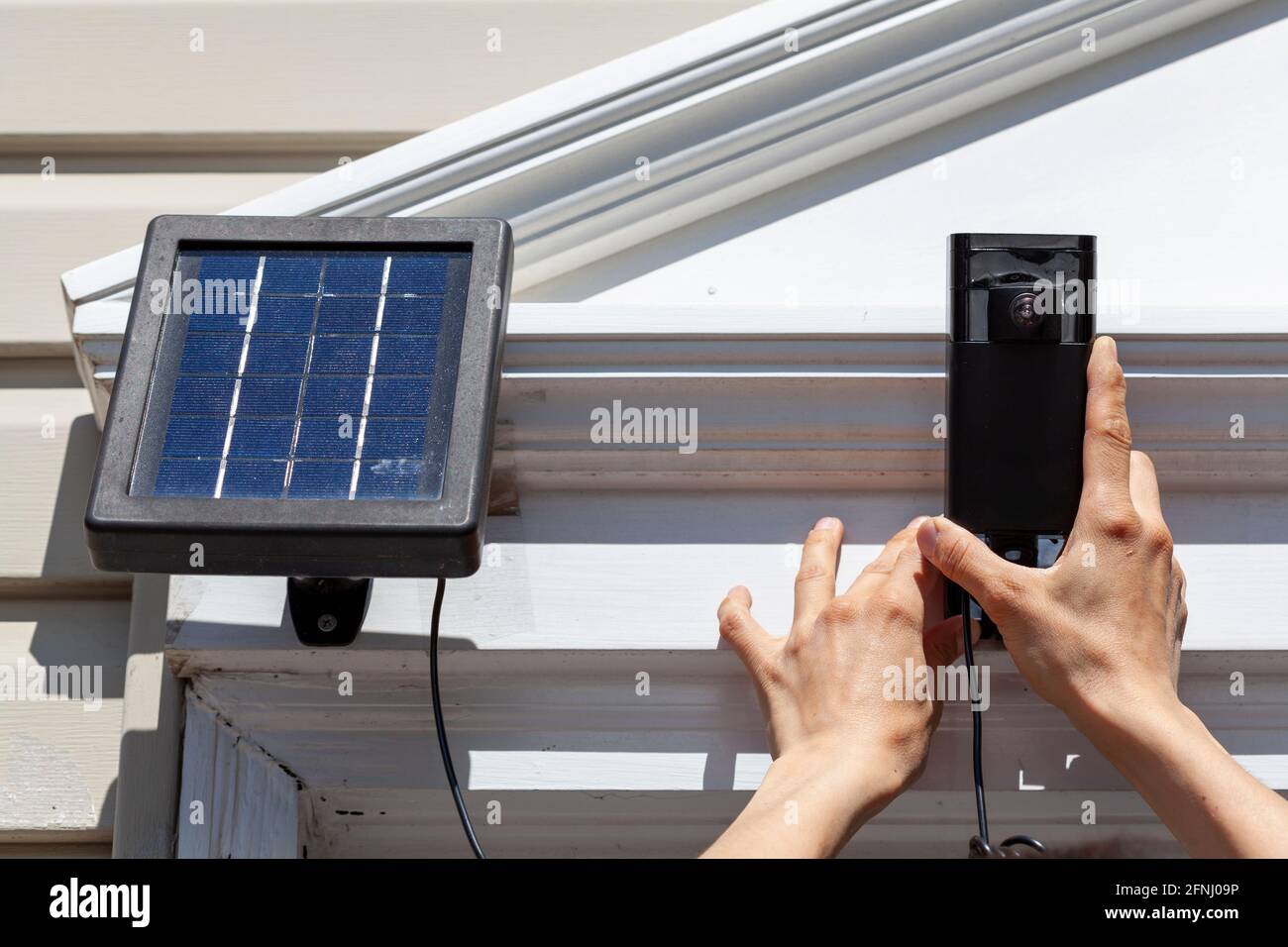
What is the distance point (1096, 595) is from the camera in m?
1.05

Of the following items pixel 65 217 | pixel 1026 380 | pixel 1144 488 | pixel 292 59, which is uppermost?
pixel 292 59

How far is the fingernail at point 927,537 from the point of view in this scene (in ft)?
3.60

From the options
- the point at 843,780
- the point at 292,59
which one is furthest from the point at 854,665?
the point at 292,59

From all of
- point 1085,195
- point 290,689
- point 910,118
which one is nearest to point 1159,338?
point 1085,195

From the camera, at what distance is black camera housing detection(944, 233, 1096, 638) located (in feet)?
3.60

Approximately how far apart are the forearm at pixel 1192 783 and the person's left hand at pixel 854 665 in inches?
7.1

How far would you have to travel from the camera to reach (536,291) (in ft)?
4.24

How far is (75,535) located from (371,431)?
0.56 metres

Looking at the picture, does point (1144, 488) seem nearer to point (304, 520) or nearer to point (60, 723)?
point (304, 520)

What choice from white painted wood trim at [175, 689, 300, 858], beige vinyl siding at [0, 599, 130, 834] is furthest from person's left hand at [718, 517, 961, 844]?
beige vinyl siding at [0, 599, 130, 834]

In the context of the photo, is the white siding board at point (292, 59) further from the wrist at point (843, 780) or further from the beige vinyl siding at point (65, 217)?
the wrist at point (843, 780)

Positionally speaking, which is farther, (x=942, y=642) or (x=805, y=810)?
(x=942, y=642)

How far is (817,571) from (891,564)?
8 cm
